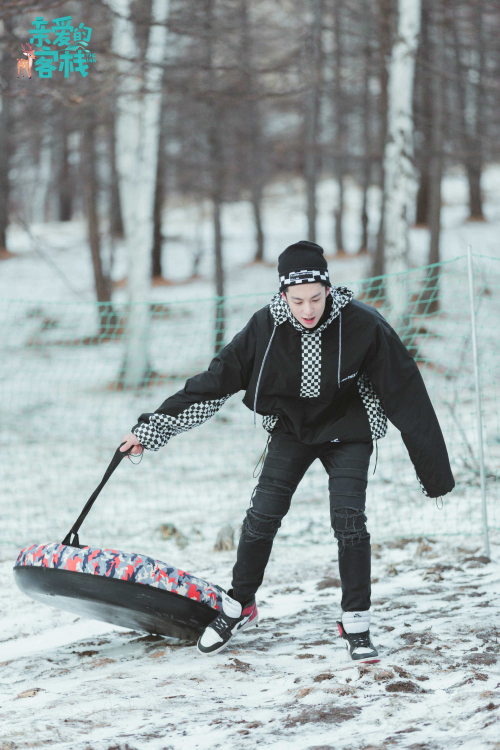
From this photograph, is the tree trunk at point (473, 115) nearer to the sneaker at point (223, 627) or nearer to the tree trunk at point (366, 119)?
the tree trunk at point (366, 119)

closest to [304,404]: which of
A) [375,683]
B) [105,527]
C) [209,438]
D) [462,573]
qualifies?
[375,683]

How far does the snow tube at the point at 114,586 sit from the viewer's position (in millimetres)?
2893

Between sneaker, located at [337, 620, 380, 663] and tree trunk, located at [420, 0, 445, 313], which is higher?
tree trunk, located at [420, 0, 445, 313]

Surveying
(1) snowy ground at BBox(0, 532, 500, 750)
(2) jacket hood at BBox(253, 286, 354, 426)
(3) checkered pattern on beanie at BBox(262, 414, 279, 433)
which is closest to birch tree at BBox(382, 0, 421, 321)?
(1) snowy ground at BBox(0, 532, 500, 750)

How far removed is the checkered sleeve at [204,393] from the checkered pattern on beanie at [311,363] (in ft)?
0.74

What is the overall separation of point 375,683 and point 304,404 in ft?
3.43

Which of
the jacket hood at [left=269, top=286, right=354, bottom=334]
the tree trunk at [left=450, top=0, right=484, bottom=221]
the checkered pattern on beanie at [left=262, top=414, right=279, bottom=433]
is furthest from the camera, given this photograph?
the tree trunk at [left=450, top=0, right=484, bottom=221]

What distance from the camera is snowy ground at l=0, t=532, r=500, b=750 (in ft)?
7.33

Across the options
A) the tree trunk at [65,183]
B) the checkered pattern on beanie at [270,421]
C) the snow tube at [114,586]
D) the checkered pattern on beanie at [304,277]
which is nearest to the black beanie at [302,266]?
the checkered pattern on beanie at [304,277]

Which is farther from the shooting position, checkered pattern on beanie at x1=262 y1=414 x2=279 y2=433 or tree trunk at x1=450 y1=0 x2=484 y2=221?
tree trunk at x1=450 y1=0 x2=484 y2=221

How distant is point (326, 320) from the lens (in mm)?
2807

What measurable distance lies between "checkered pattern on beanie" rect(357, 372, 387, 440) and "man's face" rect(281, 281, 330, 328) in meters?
0.35

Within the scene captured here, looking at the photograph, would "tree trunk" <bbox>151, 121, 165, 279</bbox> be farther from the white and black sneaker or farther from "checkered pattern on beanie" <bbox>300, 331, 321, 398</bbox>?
the white and black sneaker

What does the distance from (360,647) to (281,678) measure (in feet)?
1.13
